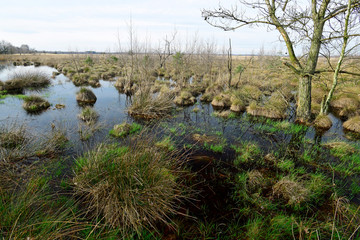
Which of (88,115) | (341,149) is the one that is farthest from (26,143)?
(341,149)

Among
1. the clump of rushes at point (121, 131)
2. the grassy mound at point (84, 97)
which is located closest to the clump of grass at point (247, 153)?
the clump of rushes at point (121, 131)

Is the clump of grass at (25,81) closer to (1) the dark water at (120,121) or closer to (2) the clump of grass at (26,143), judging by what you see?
(1) the dark water at (120,121)

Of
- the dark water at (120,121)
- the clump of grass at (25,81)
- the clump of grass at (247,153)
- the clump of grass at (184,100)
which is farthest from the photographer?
the clump of grass at (25,81)

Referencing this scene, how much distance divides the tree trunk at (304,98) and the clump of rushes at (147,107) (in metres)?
5.96

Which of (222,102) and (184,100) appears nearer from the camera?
(222,102)

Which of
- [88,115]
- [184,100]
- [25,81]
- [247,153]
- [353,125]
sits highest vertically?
[25,81]

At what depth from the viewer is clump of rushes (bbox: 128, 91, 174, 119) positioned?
28.7 ft

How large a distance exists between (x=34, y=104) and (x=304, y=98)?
1301cm

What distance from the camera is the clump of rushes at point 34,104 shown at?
30.1 feet

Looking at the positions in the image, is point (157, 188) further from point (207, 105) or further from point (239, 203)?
Answer: point (207, 105)

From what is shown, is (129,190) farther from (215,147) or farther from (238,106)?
(238,106)

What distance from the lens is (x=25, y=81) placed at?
1445cm

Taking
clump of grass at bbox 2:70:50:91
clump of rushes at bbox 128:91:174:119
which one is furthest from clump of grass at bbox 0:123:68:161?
clump of grass at bbox 2:70:50:91

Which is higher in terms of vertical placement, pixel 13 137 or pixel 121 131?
pixel 13 137
